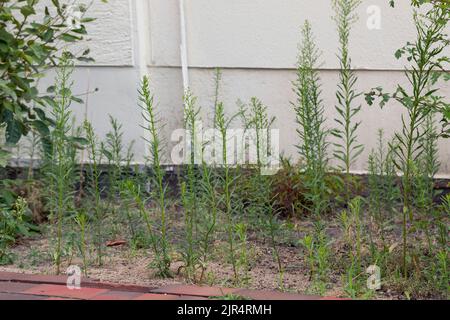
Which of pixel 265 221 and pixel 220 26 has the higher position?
pixel 220 26

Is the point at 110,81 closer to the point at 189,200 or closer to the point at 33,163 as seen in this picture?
the point at 33,163

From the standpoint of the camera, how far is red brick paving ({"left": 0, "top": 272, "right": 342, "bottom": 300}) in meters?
5.05

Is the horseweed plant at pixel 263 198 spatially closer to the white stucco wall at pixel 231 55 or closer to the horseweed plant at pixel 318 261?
the horseweed plant at pixel 318 261

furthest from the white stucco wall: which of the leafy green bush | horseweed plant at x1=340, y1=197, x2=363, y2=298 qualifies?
horseweed plant at x1=340, y1=197, x2=363, y2=298

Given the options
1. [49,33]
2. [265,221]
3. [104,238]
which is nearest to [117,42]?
[49,33]

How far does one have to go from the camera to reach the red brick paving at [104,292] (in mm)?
5055

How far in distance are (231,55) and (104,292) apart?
12.3 ft

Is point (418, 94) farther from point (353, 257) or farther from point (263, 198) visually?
point (263, 198)

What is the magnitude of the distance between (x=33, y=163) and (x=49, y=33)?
1.99 meters

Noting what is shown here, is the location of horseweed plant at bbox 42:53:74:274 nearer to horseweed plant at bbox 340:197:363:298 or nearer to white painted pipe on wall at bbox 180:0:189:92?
white painted pipe on wall at bbox 180:0:189:92

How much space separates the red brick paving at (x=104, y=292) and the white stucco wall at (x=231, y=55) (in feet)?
10.2

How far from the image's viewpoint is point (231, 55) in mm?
8578

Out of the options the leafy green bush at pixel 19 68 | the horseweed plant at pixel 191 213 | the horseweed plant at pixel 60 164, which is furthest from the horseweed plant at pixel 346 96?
the leafy green bush at pixel 19 68

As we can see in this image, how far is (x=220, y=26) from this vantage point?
8.58 meters
